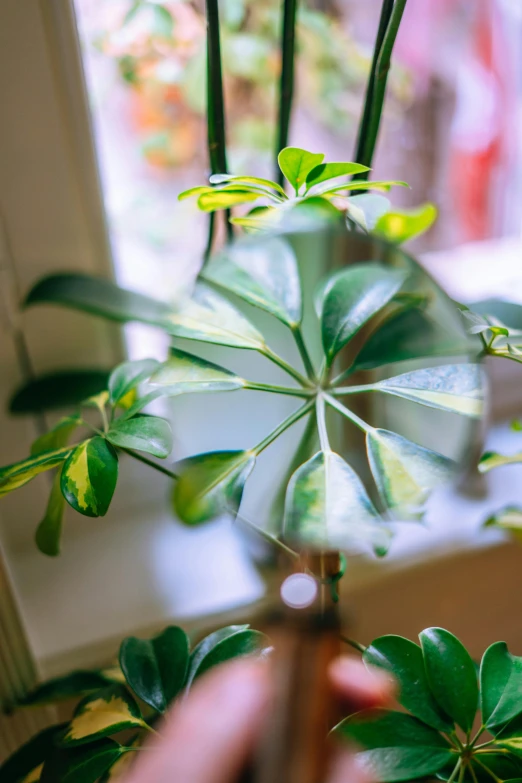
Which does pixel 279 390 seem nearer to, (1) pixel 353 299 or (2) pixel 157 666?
(1) pixel 353 299

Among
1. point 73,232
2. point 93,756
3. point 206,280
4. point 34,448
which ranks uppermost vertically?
point 73,232

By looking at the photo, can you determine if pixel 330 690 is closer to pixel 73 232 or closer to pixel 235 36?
pixel 73 232

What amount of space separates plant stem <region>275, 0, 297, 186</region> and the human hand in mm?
452

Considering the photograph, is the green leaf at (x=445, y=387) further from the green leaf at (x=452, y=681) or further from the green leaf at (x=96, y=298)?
the green leaf at (x=96, y=298)

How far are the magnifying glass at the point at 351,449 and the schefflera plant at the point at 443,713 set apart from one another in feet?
0.14

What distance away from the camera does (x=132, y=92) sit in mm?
845

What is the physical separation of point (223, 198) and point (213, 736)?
16.1 inches

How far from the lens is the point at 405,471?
1.36 ft

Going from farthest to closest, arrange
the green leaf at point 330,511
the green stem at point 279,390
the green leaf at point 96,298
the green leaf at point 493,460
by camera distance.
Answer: the green leaf at point 96,298, the green leaf at point 493,460, the green stem at point 279,390, the green leaf at point 330,511

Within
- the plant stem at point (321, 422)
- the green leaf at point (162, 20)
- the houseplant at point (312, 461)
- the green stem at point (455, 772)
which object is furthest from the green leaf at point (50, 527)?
the green leaf at point (162, 20)

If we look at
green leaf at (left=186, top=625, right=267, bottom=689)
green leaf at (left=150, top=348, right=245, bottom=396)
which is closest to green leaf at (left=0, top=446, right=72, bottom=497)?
green leaf at (left=150, top=348, right=245, bottom=396)

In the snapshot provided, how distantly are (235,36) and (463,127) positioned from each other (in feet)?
1.41

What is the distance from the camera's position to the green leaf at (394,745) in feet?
1.46

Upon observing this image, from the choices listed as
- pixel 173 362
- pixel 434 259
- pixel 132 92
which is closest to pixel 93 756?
pixel 173 362
